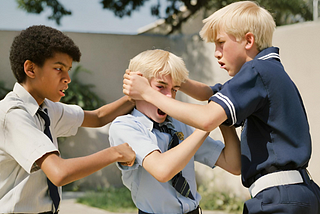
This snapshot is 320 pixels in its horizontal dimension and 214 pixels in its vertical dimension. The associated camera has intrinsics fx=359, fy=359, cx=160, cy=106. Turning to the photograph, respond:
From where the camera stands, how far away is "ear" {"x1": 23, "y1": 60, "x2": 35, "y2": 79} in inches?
73.0

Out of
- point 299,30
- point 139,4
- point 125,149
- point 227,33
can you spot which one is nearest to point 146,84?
point 125,149

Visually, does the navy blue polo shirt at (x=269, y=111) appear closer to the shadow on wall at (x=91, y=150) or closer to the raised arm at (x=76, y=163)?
the raised arm at (x=76, y=163)

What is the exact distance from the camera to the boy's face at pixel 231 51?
5.59ft

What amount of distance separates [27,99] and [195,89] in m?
0.93

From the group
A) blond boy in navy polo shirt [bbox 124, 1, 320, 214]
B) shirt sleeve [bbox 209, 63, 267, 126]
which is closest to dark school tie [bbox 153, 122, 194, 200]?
blond boy in navy polo shirt [bbox 124, 1, 320, 214]

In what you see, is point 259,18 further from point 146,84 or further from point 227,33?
point 146,84

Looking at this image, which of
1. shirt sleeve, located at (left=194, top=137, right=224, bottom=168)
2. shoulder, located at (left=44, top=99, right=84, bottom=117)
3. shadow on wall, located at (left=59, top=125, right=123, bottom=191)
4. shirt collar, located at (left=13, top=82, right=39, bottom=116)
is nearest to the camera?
shirt collar, located at (left=13, top=82, right=39, bottom=116)

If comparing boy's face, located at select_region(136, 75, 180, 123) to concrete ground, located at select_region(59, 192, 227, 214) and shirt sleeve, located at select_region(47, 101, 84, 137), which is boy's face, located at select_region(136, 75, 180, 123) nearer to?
shirt sleeve, located at select_region(47, 101, 84, 137)

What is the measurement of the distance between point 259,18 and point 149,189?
3.21ft

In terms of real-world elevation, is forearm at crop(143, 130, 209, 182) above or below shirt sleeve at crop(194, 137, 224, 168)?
above

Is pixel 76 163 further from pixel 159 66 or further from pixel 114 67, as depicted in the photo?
pixel 114 67

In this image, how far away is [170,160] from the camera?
157 centimetres

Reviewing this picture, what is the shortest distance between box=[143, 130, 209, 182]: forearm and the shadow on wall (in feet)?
15.8

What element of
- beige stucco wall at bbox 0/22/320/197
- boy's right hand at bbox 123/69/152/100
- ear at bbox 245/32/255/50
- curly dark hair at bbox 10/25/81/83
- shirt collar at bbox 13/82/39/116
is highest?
ear at bbox 245/32/255/50
